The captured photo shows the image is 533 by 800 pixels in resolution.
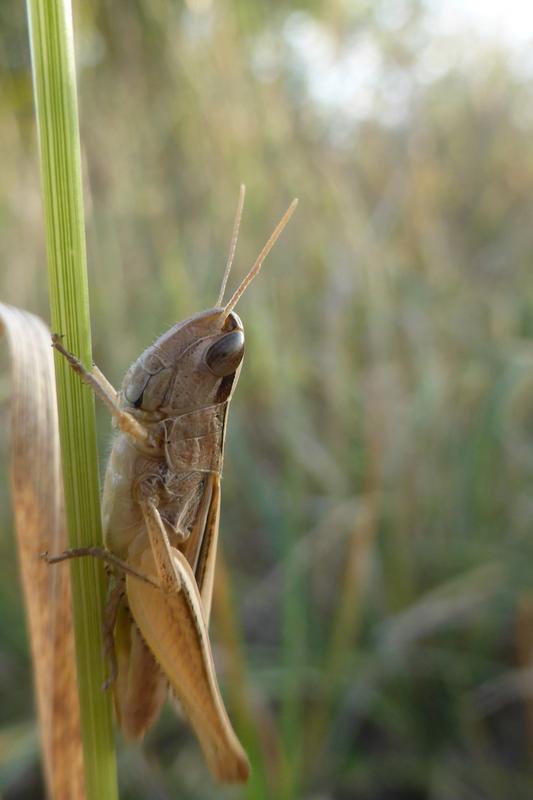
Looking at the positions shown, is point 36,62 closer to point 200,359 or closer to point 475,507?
point 200,359

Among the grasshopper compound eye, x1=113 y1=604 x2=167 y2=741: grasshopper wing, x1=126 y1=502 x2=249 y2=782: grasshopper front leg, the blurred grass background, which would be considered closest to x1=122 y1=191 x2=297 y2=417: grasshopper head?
the grasshopper compound eye

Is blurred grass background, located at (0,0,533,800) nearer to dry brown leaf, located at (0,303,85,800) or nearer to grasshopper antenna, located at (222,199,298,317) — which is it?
dry brown leaf, located at (0,303,85,800)

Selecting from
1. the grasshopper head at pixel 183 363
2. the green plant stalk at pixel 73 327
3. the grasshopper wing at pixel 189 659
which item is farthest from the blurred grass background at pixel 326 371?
the green plant stalk at pixel 73 327

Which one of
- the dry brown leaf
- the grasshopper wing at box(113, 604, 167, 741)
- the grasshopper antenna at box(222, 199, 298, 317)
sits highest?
the grasshopper antenna at box(222, 199, 298, 317)

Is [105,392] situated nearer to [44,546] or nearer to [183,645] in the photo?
[44,546]

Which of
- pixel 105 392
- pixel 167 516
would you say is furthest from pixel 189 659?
pixel 105 392

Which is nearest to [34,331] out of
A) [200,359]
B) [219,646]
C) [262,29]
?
[200,359]
